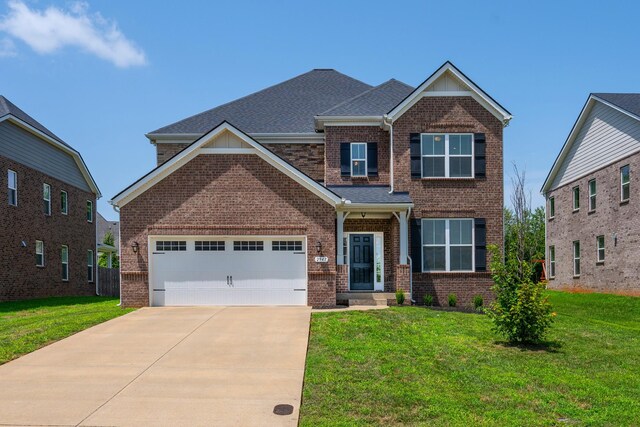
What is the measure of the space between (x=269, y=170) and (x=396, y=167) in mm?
4546

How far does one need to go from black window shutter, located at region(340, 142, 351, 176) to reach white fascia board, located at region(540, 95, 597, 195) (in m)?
12.8

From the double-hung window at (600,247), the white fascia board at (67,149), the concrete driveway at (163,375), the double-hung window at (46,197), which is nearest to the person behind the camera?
the concrete driveway at (163,375)

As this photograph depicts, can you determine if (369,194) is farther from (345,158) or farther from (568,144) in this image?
(568,144)

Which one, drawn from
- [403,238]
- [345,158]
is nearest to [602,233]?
[403,238]

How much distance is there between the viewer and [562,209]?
1171 inches

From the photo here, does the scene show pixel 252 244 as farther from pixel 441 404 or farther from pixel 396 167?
pixel 441 404

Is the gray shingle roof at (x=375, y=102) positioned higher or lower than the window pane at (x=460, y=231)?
higher

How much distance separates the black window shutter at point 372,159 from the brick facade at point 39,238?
1424 centimetres

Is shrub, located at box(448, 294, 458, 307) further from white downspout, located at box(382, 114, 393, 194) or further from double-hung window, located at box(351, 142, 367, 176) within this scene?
double-hung window, located at box(351, 142, 367, 176)

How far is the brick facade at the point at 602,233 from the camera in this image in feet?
72.4

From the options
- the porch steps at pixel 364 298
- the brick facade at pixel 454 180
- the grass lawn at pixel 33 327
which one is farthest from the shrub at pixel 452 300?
the grass lawn at pixel 33 327

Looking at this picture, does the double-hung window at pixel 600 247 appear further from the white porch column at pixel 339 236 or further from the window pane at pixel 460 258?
the white porch column at pixel 339 236

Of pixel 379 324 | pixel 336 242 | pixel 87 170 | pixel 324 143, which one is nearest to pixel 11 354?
pixel 379 324

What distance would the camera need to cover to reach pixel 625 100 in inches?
950
